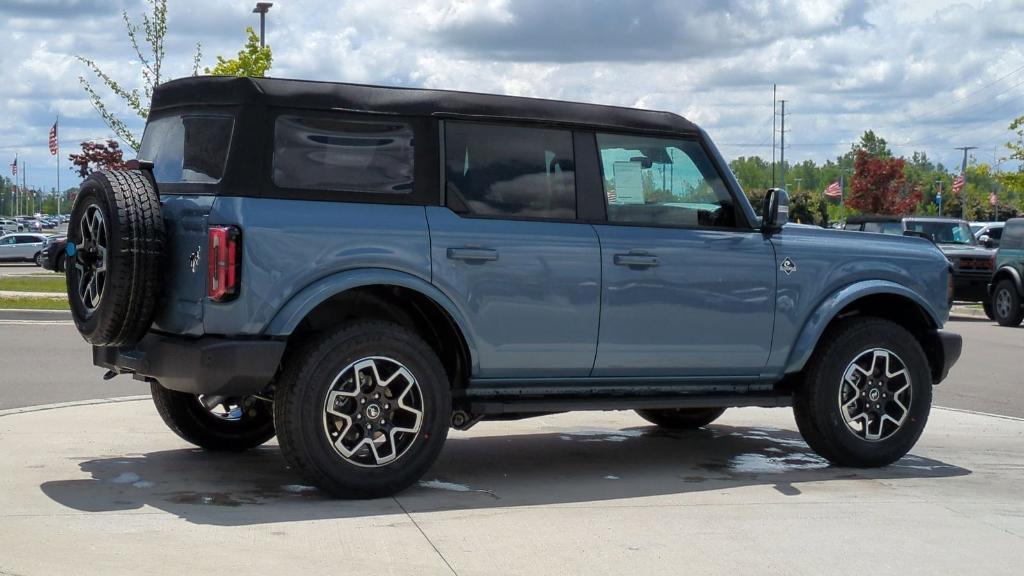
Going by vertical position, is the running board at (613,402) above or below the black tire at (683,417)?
above

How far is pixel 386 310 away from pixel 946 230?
22261 mm

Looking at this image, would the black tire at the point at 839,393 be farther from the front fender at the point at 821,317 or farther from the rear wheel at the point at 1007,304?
the rear wheel at the point at 1007,304

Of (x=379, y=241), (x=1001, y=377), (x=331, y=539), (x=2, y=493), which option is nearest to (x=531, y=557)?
(x=331, y=539)

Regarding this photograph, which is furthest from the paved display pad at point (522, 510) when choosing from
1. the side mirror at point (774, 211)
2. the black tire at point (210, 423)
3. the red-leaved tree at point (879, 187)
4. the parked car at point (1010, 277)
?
the red-leaved tree at point (879, 187)

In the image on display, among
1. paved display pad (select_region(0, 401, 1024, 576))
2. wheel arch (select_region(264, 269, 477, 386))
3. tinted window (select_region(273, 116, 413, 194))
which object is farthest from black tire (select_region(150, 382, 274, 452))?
tinted window (select_region(273, 116, 413, 194))

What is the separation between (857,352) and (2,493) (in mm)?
4694

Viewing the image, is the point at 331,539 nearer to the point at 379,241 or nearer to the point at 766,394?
the point at 379,241

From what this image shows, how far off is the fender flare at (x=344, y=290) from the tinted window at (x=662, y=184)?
3.63 ft

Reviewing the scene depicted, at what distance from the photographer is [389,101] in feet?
21.6

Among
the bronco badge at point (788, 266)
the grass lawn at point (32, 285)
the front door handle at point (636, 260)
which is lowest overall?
the grass lawn at point (32, 285)

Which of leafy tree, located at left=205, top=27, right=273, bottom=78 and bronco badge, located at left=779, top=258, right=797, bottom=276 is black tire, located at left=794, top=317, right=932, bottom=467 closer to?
bronco badge, located at left=779, top=258, right=797, bottom=276

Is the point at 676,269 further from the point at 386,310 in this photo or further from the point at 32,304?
the point at 32,304

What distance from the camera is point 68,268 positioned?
21.9 ft

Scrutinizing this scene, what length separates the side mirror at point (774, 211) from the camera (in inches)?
292
